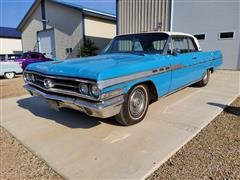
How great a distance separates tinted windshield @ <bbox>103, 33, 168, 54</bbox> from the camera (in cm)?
450

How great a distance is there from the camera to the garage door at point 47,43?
19.4m

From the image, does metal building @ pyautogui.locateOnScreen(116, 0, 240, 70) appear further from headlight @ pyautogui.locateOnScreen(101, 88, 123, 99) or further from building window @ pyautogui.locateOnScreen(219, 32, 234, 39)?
headlight @ pyautogui.locateOnScreen(101, 88, 123, 99)

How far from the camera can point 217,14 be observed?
10.8 meters

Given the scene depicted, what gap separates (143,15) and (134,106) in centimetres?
1118

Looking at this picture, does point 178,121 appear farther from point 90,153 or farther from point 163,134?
point 90,153

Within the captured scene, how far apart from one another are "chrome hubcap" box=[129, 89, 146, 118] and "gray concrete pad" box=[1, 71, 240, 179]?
24cm

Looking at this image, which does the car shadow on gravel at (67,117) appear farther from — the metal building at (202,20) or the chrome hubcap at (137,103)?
the metal building at (202,20)

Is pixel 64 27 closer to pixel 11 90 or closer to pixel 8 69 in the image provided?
pixel 8 69

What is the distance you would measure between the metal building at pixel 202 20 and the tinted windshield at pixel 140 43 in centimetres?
782

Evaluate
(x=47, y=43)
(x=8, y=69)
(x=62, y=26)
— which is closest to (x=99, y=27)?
(x=62, y=26)

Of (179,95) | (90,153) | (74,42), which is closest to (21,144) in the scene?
(90,153)

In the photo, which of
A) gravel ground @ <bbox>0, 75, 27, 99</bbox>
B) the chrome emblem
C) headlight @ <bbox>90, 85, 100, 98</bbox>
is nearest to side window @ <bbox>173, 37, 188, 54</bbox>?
headlight @ <bbox>90, 85, 100, 98</bbox>

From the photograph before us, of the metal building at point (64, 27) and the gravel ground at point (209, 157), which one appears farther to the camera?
the metal building at point (64, 27)

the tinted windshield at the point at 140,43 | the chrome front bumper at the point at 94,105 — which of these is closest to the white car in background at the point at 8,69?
the tinted windshield at the point at 140,43
